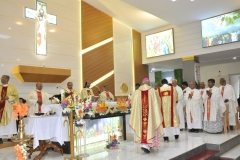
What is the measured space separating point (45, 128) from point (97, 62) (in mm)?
6121

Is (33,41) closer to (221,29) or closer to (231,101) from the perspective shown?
(231,101)

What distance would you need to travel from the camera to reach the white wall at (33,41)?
25.0 ft

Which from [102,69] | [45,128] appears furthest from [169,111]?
[102,69]

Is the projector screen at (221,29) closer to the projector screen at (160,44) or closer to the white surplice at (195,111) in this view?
the projector screen at (160,44)

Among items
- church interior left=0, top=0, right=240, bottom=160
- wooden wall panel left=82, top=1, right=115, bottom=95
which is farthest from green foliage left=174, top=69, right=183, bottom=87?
wooden wall panel left=82, top=1, right=115, bottom=95

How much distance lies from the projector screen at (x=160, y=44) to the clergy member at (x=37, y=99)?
6.85 metres

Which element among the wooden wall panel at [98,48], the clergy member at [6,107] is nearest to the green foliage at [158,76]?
the wooden wall panel at [98,48]

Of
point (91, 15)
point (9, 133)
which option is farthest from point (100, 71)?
point (9, 133)

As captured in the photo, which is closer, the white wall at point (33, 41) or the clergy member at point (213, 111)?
the clergy member at point (213, 111)

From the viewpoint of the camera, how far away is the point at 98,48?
34.3 feet

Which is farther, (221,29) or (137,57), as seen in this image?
(137,57)

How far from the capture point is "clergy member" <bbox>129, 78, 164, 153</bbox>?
15.5ft

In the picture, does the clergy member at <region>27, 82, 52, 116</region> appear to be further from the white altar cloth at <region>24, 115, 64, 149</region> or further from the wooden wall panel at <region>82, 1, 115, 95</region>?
the wooden wall panel at <region>82, 1, 115, 95</region>

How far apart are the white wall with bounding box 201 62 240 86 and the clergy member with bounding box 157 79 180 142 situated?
31.5 ft
